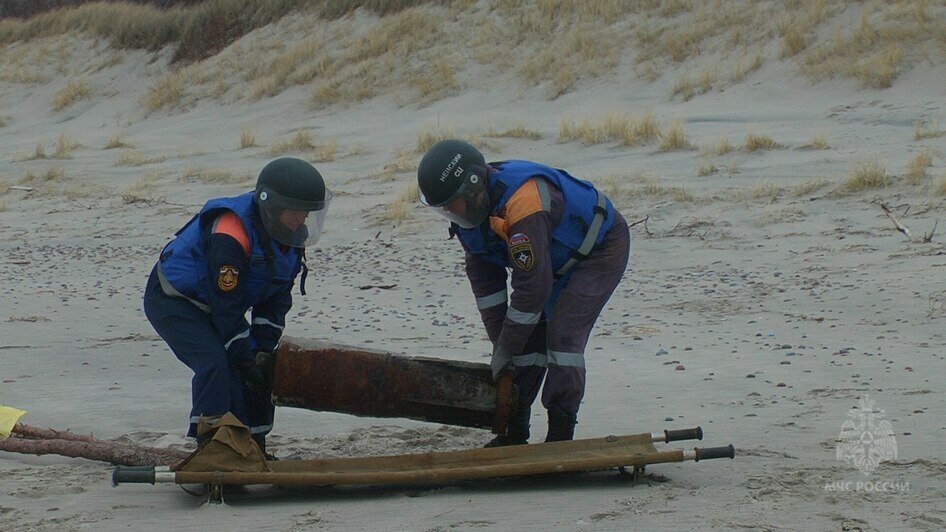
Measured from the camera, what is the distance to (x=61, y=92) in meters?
28.0

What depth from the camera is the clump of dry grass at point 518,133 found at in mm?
15891

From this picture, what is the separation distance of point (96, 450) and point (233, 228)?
1.13 meters

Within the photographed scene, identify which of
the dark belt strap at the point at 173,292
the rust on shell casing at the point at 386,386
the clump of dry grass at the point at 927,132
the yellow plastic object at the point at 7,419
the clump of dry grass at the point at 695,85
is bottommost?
the yellow plastic object at the point at 7,419

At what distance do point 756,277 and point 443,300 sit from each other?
2.29 metres

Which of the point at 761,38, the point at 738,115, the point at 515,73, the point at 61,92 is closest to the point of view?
the point at 738,115

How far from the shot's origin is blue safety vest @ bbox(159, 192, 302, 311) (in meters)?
5.08

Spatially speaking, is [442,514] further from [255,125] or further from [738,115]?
[255,125]

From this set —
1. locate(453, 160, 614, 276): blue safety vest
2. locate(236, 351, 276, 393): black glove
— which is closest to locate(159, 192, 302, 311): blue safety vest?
locate(236, 351, 276, 393): black glove

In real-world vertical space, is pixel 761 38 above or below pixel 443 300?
above

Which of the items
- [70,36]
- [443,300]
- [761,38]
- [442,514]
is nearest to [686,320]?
[443,300]

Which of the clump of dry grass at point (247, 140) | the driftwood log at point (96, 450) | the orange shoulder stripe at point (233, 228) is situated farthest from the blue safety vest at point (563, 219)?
the clump of dry grass at point (247, 140)

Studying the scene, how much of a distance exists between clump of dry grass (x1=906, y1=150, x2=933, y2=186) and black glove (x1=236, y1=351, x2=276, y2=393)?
7430 millimetres

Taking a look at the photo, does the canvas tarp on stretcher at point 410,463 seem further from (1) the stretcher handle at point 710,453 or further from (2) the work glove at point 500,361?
(2) the work glove at point 500,361

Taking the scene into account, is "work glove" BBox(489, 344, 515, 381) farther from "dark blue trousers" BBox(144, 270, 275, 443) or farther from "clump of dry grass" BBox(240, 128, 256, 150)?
"clump of dry grass" BBox(240, 128, 256, 150)
